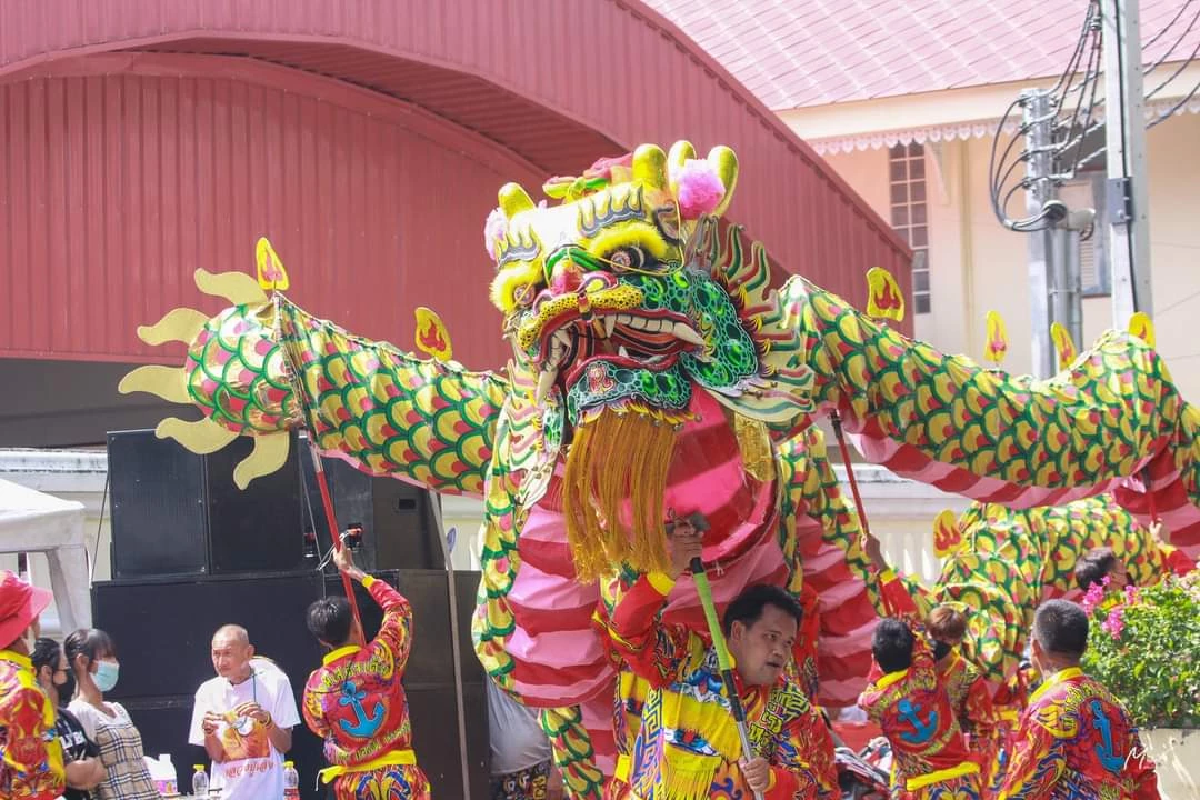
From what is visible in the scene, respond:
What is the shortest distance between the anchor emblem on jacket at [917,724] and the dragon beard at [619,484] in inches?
103

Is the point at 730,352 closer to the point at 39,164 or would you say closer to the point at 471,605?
the point at 471,605

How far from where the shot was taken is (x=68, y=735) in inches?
236

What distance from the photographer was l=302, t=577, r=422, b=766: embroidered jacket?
260 inches

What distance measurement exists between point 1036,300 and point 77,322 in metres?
6.10

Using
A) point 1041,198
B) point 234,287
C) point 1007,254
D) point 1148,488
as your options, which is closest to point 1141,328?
point 1148,488

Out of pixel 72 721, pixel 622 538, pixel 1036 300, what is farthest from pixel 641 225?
pixel 1036 300

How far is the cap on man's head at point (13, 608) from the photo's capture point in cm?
538

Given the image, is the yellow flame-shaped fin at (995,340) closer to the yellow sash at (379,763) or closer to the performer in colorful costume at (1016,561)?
the performer in colorful costume at (1016,561)

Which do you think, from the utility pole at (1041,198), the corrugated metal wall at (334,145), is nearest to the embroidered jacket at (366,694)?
the utility pole at (1041,198)

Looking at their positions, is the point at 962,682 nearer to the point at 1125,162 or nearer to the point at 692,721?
the point at 692,721

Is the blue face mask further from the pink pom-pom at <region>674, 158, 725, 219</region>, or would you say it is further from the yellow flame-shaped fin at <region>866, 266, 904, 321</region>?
the pink pom-pom at <region>674, 158, 725, 219</region>

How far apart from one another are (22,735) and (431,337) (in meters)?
1.86

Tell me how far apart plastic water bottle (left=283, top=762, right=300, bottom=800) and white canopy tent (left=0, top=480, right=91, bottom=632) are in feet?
4.24

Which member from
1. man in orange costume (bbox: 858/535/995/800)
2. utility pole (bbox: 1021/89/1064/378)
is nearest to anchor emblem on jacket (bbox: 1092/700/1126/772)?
man in orange costume (bbox: 858/535/995/800)
